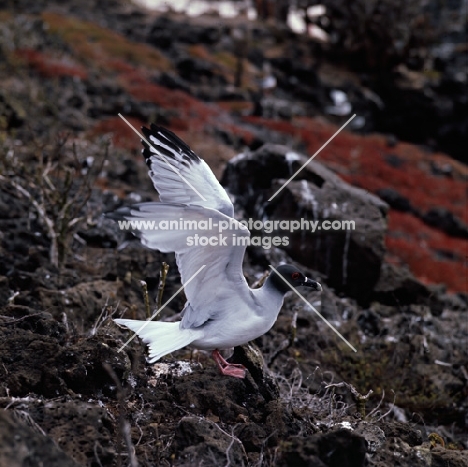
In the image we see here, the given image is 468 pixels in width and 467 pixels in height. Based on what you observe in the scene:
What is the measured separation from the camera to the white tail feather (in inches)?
148

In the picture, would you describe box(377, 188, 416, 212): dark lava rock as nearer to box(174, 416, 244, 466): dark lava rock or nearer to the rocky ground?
the rocky ground

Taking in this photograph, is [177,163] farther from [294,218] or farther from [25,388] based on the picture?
[294,218]

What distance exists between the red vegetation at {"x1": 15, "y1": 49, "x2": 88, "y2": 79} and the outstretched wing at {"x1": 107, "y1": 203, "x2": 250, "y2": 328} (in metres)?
15.4

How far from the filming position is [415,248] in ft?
45.5

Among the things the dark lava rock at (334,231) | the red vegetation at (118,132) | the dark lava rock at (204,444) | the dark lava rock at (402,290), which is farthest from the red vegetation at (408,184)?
the dark lava rock at (204,444)

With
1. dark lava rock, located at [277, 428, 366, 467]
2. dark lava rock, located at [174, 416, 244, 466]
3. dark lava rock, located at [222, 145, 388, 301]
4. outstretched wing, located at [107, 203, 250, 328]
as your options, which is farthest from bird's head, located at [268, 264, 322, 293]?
dark lava rock, located at [222, 145, 388, 301]

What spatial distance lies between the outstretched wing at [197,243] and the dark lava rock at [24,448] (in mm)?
1099

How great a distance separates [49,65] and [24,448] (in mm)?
18532

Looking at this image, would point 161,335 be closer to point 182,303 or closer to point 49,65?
point 182,303

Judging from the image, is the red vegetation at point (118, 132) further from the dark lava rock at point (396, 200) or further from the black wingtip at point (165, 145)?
the black wingtip at point (165, 145)

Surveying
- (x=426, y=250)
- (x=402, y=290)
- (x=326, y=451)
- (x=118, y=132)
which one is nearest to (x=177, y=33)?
(x=118, y=132)

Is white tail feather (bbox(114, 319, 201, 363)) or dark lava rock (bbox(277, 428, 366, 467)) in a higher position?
dark lava rock (bbox(277, 428, 366, 467))

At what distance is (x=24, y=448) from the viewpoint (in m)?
2.60

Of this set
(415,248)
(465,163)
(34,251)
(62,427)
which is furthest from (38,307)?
(465,163)
